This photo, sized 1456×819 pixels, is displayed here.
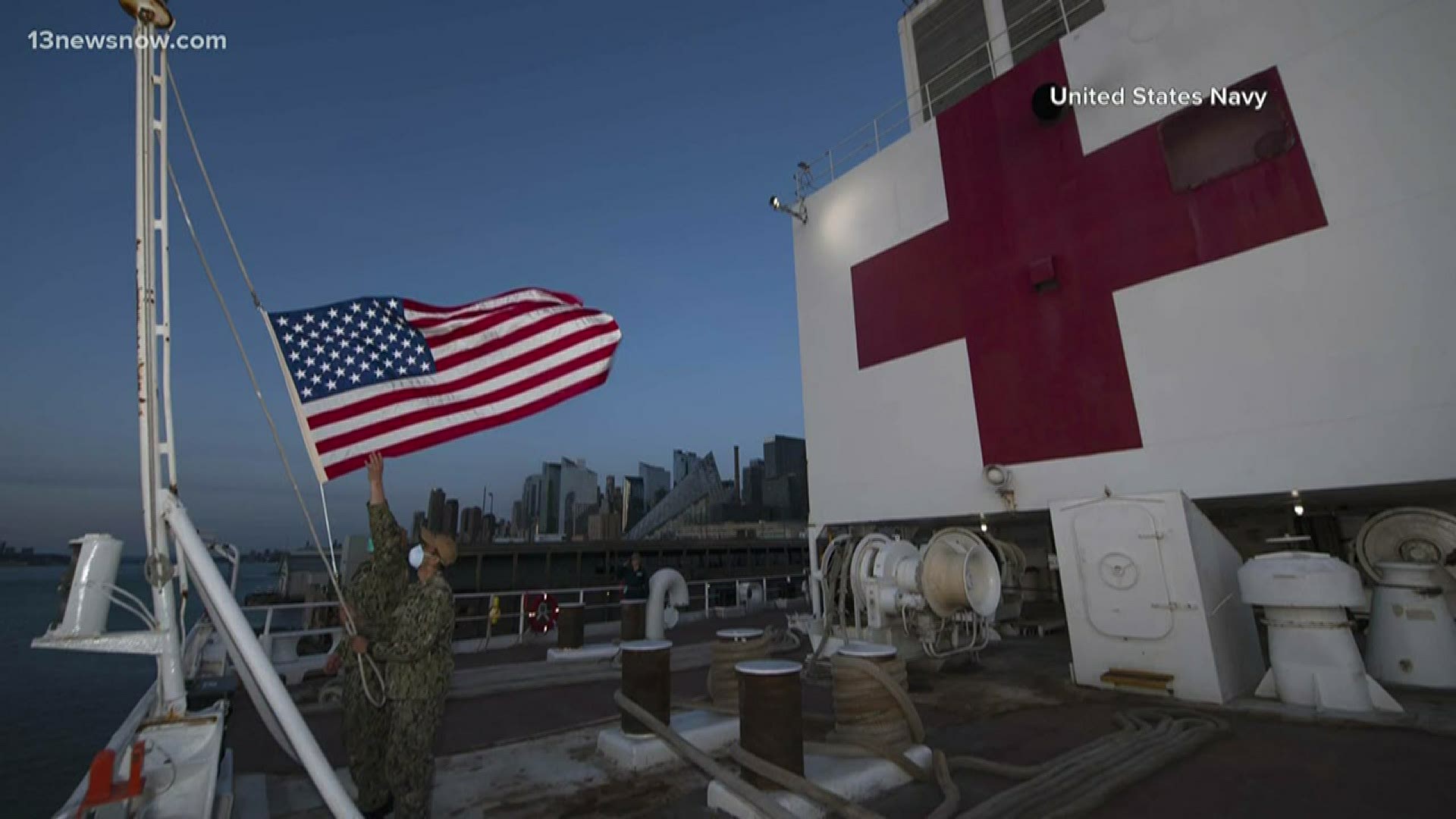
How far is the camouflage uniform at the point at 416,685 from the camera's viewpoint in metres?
3.20

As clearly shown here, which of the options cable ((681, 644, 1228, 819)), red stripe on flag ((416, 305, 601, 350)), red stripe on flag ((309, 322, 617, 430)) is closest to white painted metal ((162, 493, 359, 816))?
red stripe on flag ((309, 322, 617, 430))

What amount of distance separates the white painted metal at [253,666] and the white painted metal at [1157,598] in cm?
693

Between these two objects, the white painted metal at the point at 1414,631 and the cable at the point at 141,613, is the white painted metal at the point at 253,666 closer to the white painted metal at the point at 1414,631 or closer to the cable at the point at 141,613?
the cable at the point at 141,613

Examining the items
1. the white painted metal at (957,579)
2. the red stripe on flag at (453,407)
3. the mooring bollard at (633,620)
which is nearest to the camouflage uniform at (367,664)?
the red stripe on flag at (453,407)

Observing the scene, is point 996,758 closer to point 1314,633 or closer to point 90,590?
point 1314,633

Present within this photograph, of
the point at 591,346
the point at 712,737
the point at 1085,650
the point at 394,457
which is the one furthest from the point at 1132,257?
the point at 394,457

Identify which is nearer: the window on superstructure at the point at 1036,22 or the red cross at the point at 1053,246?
the red cross at the point at 1053,246

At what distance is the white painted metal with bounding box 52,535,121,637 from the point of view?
2.41 meters

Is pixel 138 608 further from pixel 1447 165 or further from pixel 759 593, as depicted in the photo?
pixel 759 593

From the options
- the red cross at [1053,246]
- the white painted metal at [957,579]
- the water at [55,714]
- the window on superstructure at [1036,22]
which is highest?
the window on superstructure at [1036,22]

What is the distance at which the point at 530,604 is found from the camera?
29.1 meters

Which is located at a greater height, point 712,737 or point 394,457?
point 394,457

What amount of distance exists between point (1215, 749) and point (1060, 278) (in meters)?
6.91

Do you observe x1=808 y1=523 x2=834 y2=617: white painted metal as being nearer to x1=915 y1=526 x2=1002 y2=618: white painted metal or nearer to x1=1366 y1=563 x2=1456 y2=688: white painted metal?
x1=915 y1=526 x2=1002 y2=618: white painted metal
